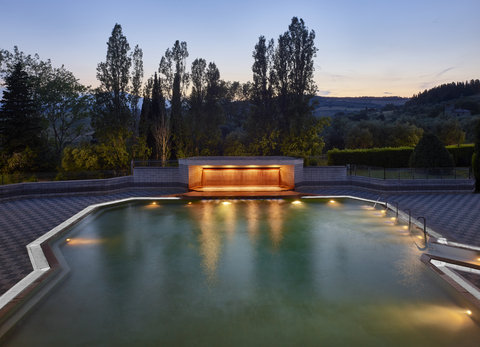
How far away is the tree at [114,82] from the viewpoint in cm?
2731

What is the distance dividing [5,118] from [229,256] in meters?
29.5

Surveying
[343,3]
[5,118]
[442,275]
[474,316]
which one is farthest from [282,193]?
[5,118]

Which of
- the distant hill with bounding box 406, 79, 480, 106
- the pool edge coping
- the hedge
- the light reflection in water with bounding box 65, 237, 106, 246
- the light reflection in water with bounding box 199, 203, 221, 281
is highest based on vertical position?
the distant hill with bounding box 406, 79, 480, 106

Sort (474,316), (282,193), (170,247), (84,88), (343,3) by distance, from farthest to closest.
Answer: (84,88)
(343,3)
(282,193)
(170,247)
(474,316)

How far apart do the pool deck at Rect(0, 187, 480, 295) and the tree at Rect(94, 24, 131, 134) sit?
25.4 ft

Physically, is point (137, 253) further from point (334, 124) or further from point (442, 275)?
point (334, 124)

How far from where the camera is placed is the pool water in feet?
21.2

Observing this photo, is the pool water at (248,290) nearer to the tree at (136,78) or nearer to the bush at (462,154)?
the tree at (136,78)

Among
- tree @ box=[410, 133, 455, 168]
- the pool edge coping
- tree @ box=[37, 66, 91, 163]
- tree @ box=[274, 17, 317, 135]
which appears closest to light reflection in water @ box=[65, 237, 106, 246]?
the pool edge coping

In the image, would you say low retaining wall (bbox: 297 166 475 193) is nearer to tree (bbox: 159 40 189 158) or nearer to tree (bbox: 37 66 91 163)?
tree (bbox: 159 40 189 158)

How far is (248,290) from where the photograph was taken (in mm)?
8586

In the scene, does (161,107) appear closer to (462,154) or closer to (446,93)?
(462,154)

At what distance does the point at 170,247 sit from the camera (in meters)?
12.5

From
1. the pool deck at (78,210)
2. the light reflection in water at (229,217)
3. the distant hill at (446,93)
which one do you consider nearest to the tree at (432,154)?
the pool deck at (78,210)
